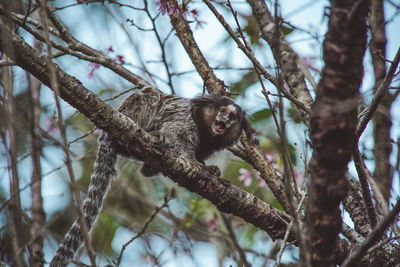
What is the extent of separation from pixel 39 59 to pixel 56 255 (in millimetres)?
1640

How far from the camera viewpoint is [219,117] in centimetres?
479

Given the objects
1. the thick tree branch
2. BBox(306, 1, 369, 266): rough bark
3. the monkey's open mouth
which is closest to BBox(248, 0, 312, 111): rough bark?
the monkey's open mouth

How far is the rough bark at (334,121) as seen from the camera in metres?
1.87

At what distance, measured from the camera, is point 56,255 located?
347 centimetres

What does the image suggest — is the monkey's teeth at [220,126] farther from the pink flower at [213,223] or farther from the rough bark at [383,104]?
the rough bark at [383,104]

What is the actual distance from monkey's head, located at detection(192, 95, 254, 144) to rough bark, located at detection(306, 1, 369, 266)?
2.69 m

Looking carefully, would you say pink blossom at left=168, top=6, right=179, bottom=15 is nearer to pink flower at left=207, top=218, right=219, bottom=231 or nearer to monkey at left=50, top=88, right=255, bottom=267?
monkey at left=50, top=88, right=255, bottom=267

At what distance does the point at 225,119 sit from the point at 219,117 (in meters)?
0.07

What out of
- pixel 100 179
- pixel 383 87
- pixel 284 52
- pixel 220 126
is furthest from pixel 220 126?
pixel 383 87

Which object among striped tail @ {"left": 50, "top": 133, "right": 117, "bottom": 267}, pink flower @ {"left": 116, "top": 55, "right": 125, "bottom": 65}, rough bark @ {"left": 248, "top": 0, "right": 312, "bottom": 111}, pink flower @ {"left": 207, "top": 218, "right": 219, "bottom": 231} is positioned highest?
rough bark @ {"left": 248, "top": 0, "right": 312, "bottom": 111}

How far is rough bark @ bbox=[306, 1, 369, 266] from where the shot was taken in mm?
1868

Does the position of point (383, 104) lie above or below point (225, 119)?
above

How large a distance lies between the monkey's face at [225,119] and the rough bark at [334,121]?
275 centimetres

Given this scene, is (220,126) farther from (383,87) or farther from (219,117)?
(383,87)
